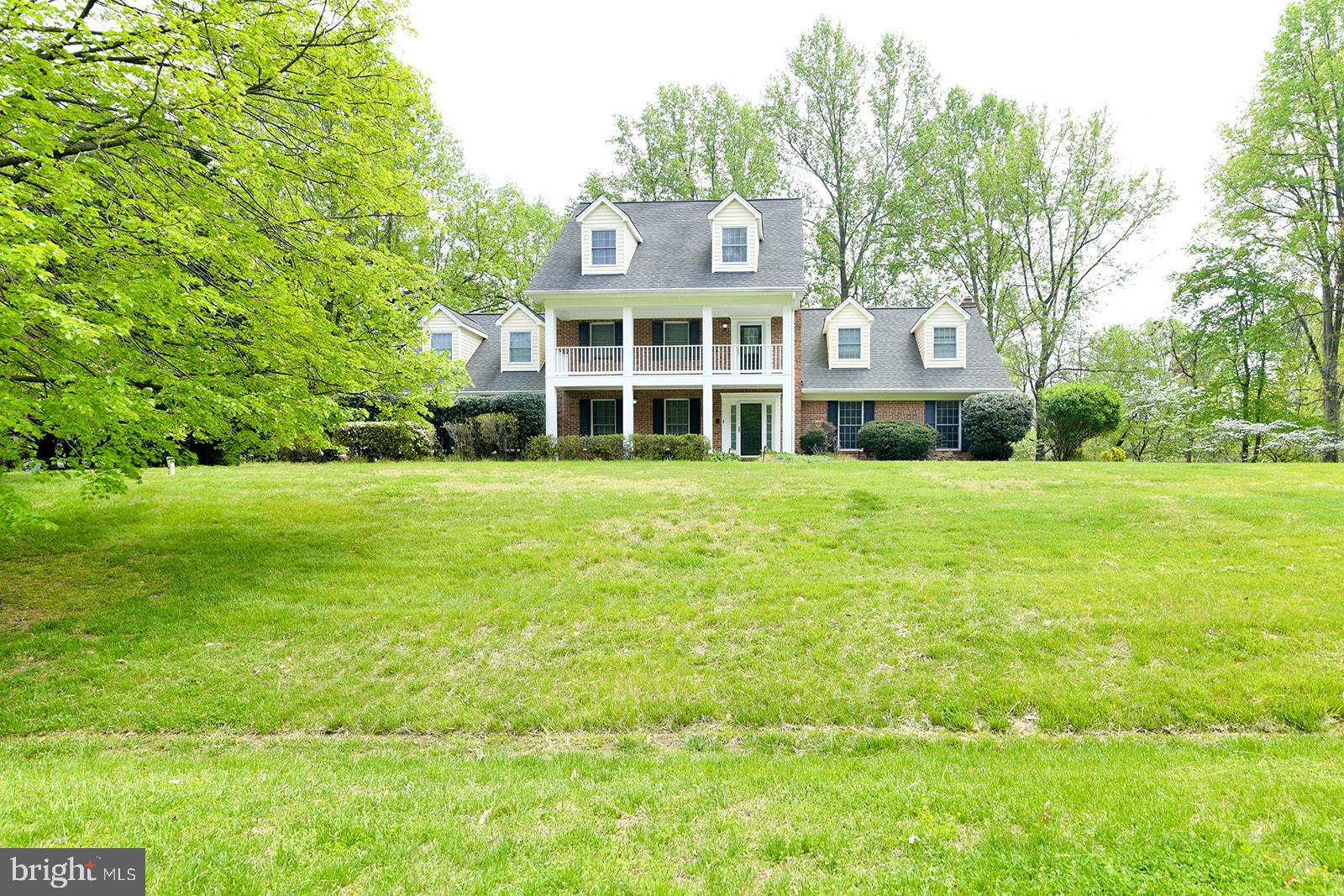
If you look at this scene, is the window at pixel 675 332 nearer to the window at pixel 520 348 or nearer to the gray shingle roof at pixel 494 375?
the gray shingle roof at pixel 494 375

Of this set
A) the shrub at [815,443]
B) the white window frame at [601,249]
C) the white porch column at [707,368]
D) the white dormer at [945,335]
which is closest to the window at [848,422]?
the shrub at [815,443]

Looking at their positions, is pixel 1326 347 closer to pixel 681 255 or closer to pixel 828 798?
pixel 681 255

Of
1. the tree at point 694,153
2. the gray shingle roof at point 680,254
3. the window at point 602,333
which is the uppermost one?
the tree at point 694,153

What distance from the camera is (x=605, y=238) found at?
872 inches

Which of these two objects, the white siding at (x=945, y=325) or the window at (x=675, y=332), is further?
the white siding at (x=945, y=325)

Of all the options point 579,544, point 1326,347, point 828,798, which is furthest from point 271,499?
point 1326,347

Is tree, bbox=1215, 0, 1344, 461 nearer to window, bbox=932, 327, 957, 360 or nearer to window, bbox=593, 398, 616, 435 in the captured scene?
window, bbox=932, 327, 957, 360

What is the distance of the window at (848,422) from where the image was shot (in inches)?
908

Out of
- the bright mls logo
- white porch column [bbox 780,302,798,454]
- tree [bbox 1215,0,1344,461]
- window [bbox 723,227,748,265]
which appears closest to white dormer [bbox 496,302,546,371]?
window [bbox 723,227,748,265]

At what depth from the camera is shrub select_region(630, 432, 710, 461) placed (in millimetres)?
18453

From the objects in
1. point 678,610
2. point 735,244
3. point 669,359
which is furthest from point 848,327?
point 678,610

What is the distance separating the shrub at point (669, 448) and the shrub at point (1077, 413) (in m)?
10.6

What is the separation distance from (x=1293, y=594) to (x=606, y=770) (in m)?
7.89

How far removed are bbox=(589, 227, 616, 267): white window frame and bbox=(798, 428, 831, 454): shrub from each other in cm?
893
